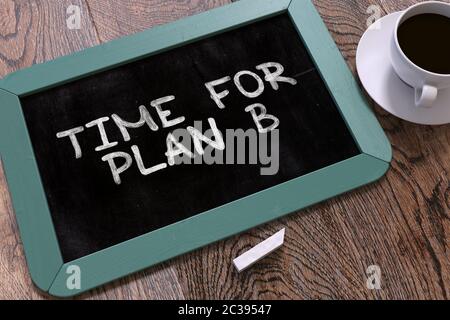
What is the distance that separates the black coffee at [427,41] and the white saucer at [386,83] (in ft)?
0.17

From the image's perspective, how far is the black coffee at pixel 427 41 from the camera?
26.1 inches

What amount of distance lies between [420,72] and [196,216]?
0.35 m

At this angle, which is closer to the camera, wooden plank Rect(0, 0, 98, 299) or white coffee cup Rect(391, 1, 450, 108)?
white coffee cup Rect(391, 1, 450, 108)

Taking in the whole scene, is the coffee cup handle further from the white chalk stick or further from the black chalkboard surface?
the white chalk stick

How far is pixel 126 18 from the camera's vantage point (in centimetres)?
81

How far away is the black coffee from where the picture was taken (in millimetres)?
662

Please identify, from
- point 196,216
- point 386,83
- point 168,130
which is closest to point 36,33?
point 168,130

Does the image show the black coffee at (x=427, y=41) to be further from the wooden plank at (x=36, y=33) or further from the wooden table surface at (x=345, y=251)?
the wooden plank at (x=36, y=33)

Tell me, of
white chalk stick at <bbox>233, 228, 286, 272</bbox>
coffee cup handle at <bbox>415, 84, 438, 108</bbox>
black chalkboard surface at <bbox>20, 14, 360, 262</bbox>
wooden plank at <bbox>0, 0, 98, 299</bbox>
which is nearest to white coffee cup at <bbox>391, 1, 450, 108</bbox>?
coffee cup handle at <bbox>415, 84, 438, 108</bbox>

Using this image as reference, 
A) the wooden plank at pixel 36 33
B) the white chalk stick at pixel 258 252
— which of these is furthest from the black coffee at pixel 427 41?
the wooden plank at pixel 36 33

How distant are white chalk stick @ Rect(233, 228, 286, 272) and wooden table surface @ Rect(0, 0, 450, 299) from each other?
0.01 metres
